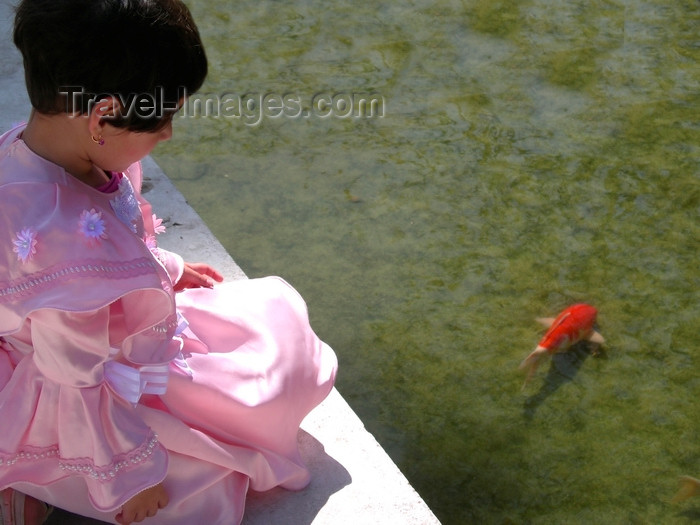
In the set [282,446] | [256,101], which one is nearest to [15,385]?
[282,446]

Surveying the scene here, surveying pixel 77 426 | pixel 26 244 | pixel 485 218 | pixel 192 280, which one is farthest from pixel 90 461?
pixel 485 218

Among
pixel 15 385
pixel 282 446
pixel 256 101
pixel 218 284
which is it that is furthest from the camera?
pixel 256 101

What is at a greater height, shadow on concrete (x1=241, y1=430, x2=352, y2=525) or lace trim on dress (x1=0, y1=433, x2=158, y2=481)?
lace trim on dress (x1=0, y1=433, x2=158, y2=481)

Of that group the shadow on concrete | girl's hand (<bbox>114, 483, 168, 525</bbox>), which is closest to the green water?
the shadow on concrete

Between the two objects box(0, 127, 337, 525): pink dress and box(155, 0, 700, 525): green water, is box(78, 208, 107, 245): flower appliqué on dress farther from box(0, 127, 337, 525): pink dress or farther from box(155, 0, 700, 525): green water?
box(155, 0, 700, 525): green water

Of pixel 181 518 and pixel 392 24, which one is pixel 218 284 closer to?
pixel 181 518

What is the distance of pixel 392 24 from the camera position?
338 centimetres

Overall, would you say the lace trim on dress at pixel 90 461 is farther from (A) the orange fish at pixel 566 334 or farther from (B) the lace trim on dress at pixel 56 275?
(A) the orange fish at pixel 566 334

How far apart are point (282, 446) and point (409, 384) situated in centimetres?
67

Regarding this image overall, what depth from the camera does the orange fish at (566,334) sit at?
7.07ft

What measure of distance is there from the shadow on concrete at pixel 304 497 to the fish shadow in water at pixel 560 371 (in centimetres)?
66

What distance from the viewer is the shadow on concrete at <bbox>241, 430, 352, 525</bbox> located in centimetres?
147

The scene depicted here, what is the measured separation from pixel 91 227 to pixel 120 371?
22 cm

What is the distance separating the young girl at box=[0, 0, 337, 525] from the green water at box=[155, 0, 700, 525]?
2.08ft
